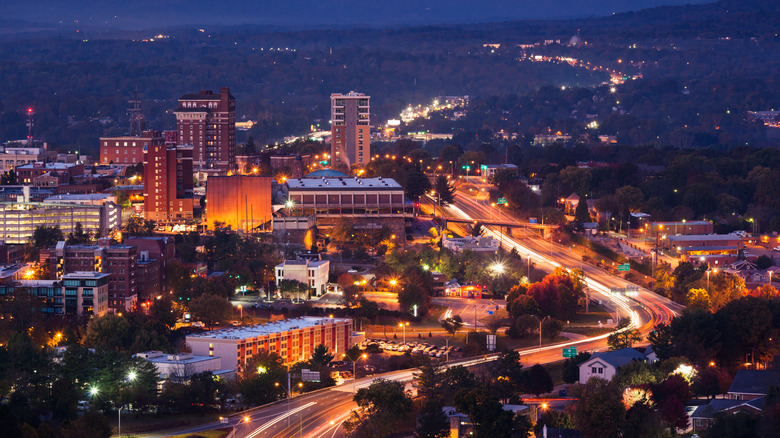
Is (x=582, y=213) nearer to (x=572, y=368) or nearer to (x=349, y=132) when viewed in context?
(x=349, y=132)

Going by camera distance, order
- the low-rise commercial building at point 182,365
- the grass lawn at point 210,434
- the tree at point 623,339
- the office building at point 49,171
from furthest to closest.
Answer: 1. the office building at point 49,171
2. the tree at point 623,339
3. the low-rise commercial building at point 182,365
4. the grass lawn at point 210,434

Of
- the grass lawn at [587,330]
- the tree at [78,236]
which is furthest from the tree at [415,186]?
the grass lawn at [587,330]

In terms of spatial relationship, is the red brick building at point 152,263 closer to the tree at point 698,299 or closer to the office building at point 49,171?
the tree at point 698,299

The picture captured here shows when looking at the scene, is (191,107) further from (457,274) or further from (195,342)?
(195,342)

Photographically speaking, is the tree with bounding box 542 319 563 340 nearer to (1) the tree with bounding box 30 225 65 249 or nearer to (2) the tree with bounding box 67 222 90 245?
(2) the tree with bounding box 67 222 90 245

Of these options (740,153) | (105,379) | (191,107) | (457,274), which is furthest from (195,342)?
(740,153)
